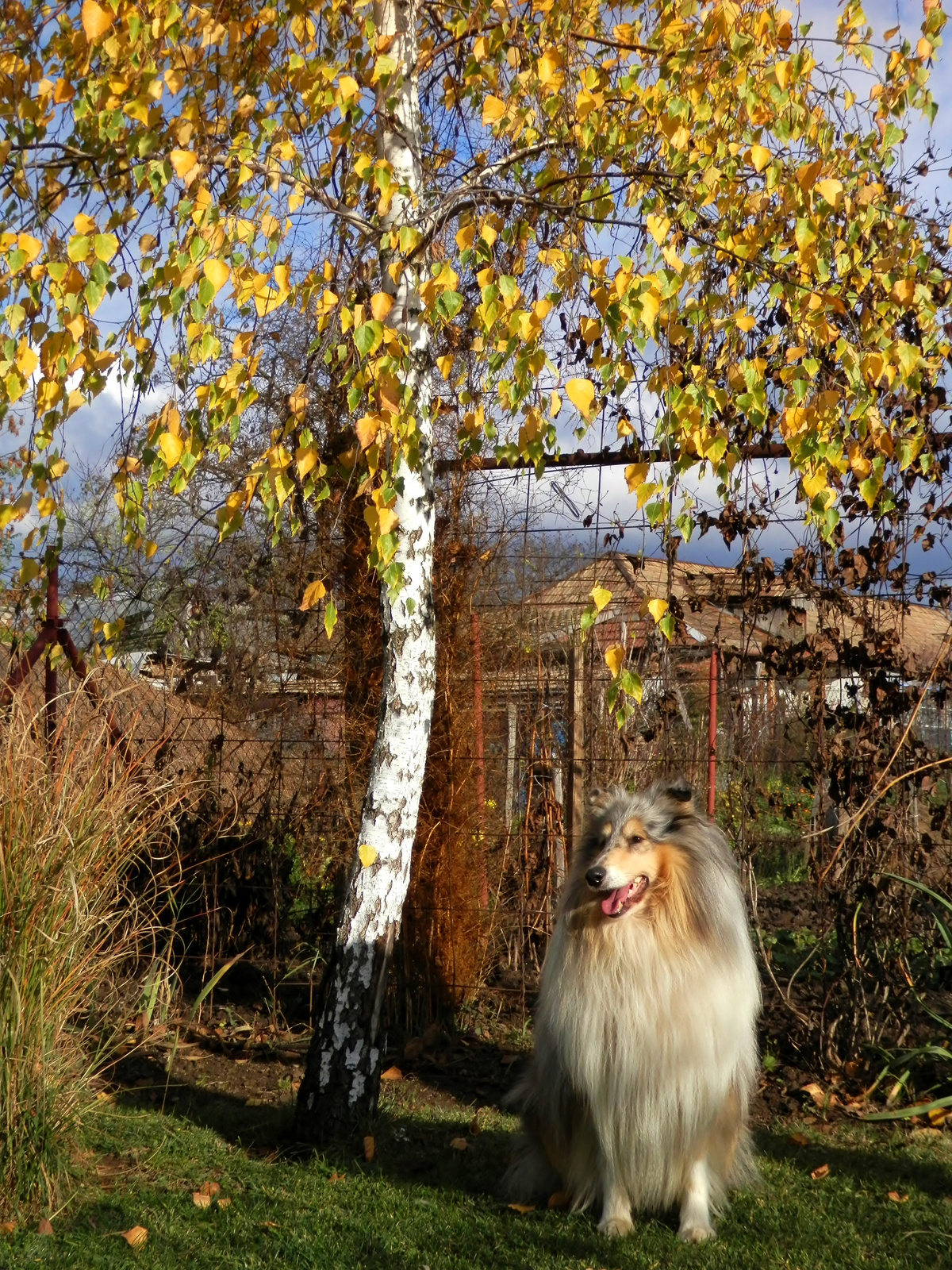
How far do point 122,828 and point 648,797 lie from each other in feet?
5.81

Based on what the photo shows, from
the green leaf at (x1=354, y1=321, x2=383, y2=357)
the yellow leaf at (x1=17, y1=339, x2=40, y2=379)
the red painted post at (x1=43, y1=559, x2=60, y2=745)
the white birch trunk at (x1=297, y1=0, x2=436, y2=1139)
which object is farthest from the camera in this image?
the red painted post at (x1=43, y1=559, x2=60, y2=745)

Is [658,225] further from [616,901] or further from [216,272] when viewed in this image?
[616,901]

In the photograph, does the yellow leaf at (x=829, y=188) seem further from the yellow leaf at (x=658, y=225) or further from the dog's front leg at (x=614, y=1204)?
the dog's front leg at (x=614, y=1204)

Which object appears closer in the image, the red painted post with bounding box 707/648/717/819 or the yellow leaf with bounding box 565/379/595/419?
the yellow leaf with bounding box 565/379/595/419

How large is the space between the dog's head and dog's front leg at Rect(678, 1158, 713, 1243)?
888 mm

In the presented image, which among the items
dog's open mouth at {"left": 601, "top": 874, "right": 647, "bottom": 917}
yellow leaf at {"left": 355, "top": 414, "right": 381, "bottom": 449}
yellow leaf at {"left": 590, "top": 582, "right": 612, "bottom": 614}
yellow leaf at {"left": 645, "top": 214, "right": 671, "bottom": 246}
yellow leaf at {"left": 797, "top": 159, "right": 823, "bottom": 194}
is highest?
yellow leaf at {"left": 797, "top": 159, "right": 823, "bottom": 194}

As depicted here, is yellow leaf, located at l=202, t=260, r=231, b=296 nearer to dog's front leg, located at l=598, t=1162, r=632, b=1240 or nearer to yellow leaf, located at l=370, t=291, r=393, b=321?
yellow leaf, located at l=370, t=291, r=393, b=321

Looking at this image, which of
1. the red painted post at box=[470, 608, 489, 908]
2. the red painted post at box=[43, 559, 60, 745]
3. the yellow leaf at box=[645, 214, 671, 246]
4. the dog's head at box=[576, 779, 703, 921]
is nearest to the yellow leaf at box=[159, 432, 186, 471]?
the yellow leaf at box=[645, 214, 671, 246]

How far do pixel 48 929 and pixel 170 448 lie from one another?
153 centimetres

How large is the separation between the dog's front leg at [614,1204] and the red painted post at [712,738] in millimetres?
2028

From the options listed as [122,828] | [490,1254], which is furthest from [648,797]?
[122,828]

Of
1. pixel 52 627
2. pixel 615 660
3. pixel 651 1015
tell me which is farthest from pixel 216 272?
pixel 52 627

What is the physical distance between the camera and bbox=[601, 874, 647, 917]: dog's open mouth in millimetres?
3775

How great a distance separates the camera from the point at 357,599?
587 cm
